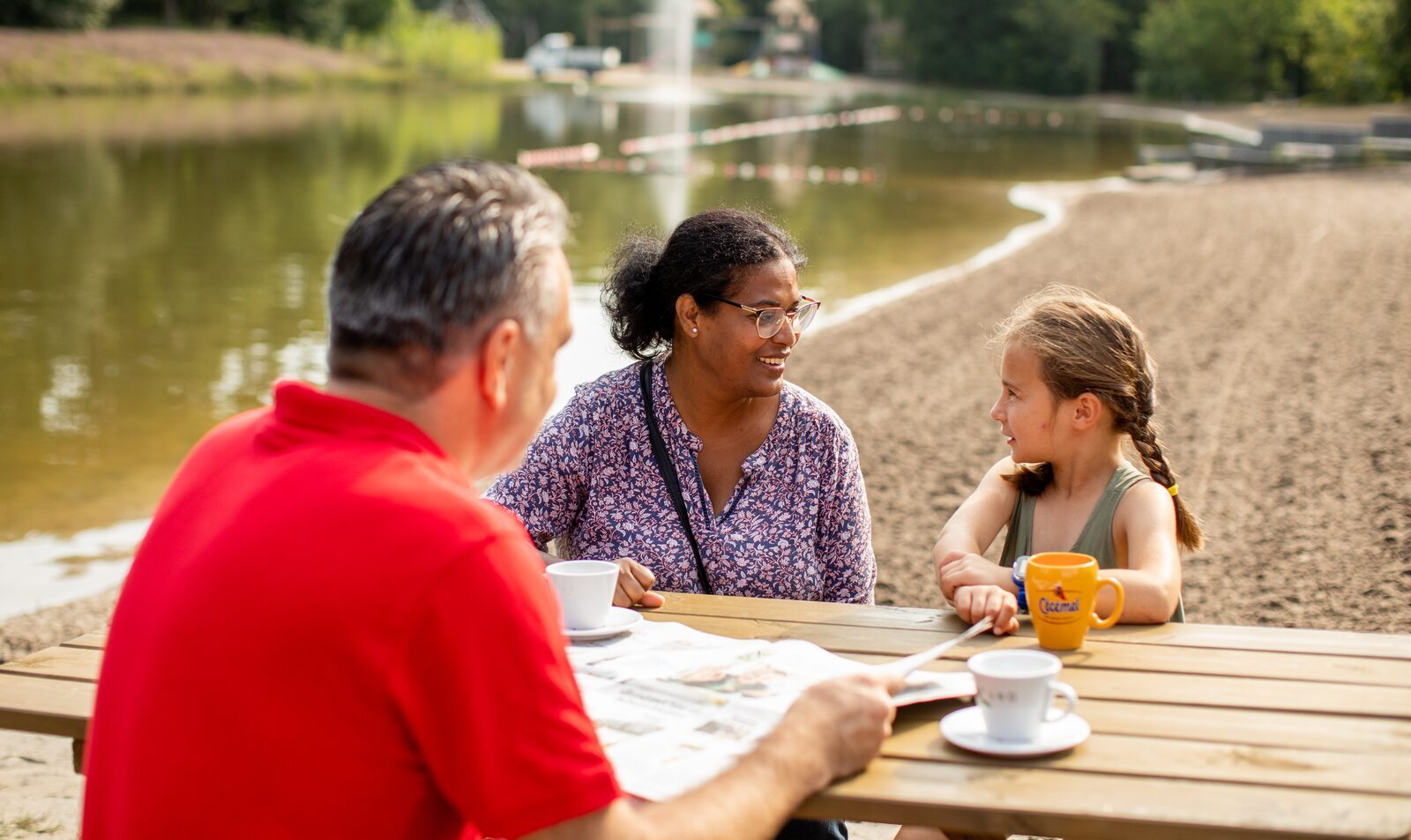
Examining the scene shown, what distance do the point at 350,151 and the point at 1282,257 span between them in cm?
1647

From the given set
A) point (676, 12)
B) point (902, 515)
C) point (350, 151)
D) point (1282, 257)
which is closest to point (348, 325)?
point (902, 515)

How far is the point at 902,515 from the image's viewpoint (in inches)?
241

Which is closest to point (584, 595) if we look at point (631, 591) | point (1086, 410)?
point (631, 591)

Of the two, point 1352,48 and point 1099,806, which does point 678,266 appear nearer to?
point 1099,806

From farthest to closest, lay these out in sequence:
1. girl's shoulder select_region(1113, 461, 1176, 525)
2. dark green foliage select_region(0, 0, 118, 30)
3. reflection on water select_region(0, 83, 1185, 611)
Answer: dark green foliage select_region(0, 0, 118, 30)
reflection on water select_region(0, 83, 1185, 611)
girl's shoulder select_region(1113, 461, 1176, 525)

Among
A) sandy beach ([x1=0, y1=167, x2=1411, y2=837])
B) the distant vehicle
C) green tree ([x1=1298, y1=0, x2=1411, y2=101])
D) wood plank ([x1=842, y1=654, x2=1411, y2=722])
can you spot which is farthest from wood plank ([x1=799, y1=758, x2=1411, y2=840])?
the distant vehicle

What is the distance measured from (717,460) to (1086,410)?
779 mm

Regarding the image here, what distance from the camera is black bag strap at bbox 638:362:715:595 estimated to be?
9.82ft

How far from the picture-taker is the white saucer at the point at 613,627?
221 cm

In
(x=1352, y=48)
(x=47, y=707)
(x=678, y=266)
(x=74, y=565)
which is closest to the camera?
(x=47, y=707)

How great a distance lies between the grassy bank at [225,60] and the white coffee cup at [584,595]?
36.9 metres

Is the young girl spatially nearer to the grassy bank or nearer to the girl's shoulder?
the girl's shoulder

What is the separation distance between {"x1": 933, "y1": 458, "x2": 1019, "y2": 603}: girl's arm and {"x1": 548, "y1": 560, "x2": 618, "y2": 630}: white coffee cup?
643mm

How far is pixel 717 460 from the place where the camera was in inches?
122
